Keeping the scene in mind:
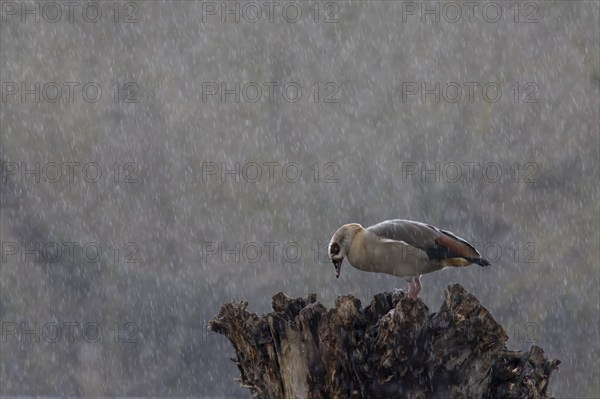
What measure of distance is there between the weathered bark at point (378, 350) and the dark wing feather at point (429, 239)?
1.13m

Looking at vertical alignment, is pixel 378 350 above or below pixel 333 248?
below

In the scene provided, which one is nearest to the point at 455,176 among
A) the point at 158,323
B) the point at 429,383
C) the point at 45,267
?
the point at 158,323

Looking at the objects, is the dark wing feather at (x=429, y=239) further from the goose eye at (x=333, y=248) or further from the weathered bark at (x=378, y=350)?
the weathered bark at (x=378, y=350)

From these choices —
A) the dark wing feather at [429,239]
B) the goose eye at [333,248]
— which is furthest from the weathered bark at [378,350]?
the dark wing feather at [429,239]

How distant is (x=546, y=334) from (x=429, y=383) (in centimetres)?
928

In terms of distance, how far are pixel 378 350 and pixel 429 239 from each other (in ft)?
4.86

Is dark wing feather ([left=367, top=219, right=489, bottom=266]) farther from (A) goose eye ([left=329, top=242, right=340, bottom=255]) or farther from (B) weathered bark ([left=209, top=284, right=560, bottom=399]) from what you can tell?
(B) weathered bark ([left=209, top=284, right=560, bottom=399])

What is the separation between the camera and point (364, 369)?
3.80 m

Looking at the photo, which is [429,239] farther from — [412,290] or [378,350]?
[378,350]

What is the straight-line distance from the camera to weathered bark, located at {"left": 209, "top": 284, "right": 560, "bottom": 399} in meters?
3.78

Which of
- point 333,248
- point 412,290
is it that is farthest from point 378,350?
point 412,290

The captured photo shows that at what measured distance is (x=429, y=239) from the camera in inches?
203

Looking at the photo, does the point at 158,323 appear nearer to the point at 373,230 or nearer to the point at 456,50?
the point at 456,50

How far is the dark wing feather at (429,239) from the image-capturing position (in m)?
5.09
